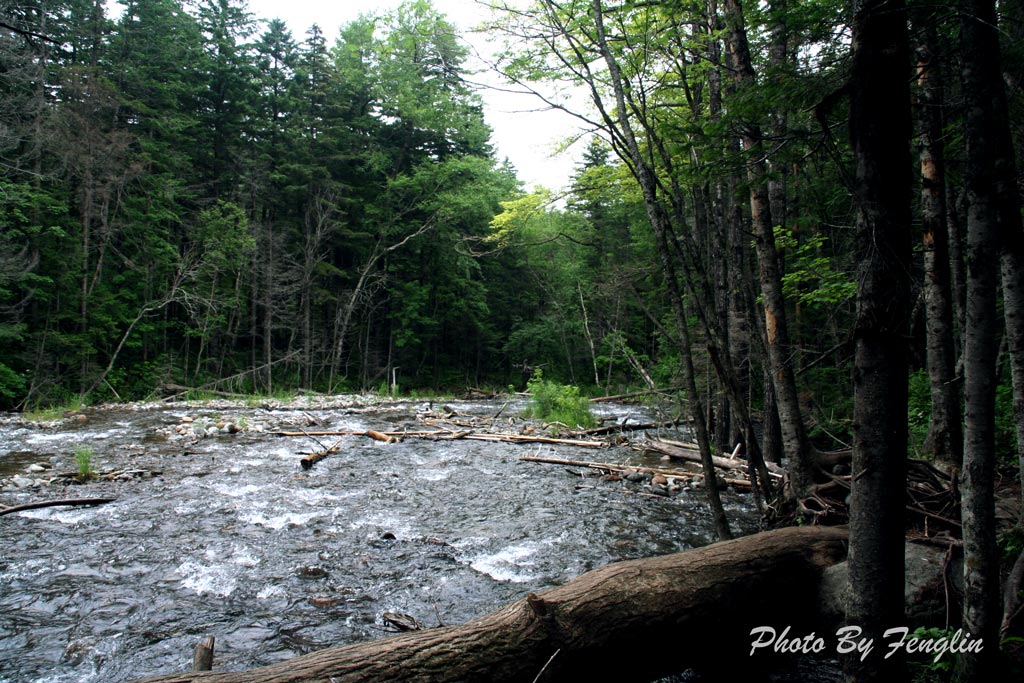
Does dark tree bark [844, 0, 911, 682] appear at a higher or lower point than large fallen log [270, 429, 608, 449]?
higher

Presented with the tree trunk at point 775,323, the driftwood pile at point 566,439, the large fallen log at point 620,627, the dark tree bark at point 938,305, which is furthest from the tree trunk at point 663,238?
the driftwood pile at point 566,439

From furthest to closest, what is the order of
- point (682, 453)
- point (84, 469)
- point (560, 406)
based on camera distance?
point (560, 406) → point (682, 453) → point (84, 469)

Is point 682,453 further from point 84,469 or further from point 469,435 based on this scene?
point 84,469

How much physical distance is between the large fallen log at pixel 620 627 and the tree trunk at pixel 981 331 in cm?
108

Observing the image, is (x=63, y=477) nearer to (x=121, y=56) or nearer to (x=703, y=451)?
(x=703, y=451)

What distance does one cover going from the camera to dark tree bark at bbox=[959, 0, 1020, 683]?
2664mm

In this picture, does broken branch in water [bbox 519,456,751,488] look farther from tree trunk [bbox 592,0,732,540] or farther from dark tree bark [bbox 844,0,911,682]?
dark tree bark [bbox 844,0,911,682]

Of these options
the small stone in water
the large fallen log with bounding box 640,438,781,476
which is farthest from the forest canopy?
the small stone in water

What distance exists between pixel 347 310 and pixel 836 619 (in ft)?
88.0

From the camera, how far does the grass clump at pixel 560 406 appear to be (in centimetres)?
1461

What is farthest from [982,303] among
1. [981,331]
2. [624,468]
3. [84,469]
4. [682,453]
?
[84,469]

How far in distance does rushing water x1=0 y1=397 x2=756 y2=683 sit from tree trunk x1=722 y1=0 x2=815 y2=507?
4.21ft

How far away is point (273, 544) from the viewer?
18.9ft

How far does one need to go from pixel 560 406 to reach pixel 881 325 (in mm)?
13322
